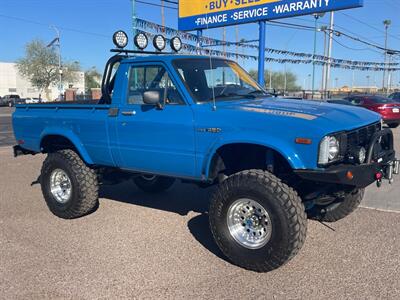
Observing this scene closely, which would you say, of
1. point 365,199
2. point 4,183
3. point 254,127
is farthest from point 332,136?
point 4,183

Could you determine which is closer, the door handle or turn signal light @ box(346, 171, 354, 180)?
turn signal light @ box(346, 171, 354, 180)

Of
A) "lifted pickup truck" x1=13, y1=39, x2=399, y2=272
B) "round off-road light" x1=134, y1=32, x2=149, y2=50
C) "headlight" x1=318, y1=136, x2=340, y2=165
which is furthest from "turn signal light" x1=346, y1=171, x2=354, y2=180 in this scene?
"round off-road light" x1=134, y1=32, x2=149, y2=50

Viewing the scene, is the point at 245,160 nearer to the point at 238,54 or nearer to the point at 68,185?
the point at 68,185

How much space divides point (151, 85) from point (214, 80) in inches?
29.5

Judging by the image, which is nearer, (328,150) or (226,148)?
(328,150)

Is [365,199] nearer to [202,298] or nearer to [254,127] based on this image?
[254,127]

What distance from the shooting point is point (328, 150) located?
3.69 meters

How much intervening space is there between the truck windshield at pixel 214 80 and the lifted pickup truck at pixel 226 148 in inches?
0.6

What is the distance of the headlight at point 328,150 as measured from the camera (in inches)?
143

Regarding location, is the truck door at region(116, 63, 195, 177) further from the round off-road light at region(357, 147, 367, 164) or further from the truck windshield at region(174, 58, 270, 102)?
the round off-road light at region(357, 147, 367, 164)

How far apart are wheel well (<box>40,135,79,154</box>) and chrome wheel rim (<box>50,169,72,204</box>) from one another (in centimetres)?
40

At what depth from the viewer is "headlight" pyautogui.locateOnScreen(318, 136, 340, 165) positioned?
3639 mm

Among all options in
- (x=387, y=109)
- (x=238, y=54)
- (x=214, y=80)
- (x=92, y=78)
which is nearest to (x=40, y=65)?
(x=92, y=78)

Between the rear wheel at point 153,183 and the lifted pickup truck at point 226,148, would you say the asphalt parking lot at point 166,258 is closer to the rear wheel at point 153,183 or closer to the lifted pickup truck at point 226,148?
the lifted pickup truck at point 226,148
